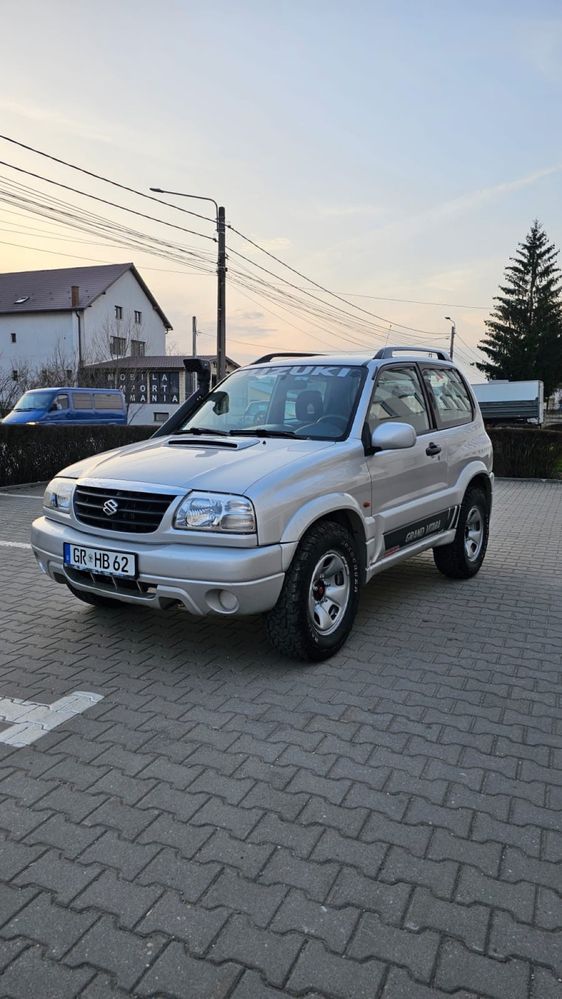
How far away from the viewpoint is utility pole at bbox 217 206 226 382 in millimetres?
20203

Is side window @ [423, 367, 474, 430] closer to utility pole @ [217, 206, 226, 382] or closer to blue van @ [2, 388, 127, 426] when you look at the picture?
utility pole @ [217, 206, 226, 382]

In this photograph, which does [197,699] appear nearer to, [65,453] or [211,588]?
[211,588]

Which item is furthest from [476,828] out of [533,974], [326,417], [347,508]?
[326,417]

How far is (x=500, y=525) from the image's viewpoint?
31.1 feet

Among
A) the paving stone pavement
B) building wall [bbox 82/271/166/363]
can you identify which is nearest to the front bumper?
the paving stone pavement

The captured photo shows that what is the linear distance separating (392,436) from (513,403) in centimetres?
2586

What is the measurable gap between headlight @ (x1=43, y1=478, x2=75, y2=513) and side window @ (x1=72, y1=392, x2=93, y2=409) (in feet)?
59.5

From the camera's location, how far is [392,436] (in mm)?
4336

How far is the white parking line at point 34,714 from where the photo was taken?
3.25 meters

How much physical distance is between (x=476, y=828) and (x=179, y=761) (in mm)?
1250

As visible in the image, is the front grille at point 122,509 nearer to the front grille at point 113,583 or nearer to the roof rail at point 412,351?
the front grille at point 113,583

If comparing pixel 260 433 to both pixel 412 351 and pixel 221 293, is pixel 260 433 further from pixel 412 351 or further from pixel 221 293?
pixel 221 293

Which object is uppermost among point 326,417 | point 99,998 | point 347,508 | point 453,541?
point 326,417

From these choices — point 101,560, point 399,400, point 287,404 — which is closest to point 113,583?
point 101,560
